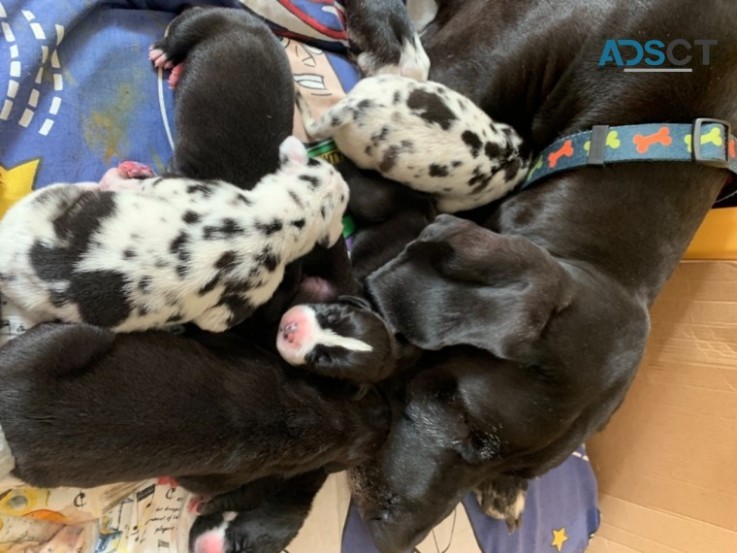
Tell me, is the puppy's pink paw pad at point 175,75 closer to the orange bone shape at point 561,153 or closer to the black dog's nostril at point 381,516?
the orange bone shape at point 561,153

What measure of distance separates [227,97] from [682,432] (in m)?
2.16

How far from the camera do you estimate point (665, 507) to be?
9.74 ft

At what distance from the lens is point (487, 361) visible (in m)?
1.76

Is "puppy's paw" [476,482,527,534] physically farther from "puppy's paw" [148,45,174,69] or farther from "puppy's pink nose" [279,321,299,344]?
"puppy's paw" [148,45,174,69]

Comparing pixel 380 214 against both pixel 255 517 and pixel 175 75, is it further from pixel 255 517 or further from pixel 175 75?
pixel 255 517

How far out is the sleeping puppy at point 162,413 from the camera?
1.40 meters

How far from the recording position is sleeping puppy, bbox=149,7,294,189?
5.90ft

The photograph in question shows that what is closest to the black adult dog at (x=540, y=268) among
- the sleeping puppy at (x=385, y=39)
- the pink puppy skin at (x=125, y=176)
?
the sleeping puppy at (x=385, y=39)

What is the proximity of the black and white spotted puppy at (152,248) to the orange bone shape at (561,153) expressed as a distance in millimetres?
716

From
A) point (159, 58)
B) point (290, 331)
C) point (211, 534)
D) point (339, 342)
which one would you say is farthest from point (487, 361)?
point (159, 58)

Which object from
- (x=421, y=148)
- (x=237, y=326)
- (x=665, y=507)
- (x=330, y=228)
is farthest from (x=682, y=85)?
(x=665, y=507)

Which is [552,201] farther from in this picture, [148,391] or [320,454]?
[148,391]

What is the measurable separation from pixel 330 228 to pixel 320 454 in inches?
22.0

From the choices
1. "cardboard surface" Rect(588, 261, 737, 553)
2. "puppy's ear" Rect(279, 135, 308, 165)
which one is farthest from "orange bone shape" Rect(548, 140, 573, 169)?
"cardboard surface" Rect(588, 261, 737, 553)
